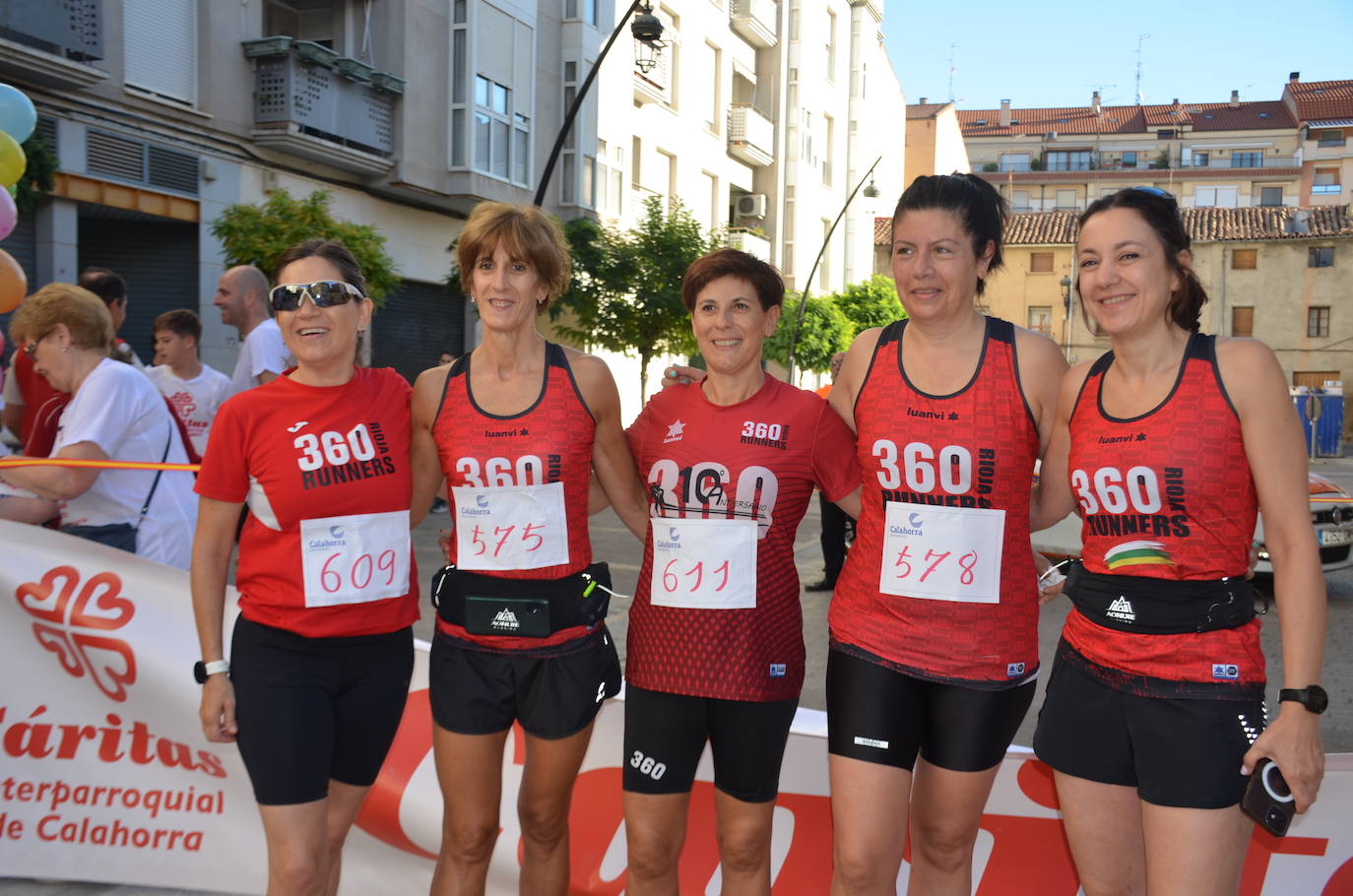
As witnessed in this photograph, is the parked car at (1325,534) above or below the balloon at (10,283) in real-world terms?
below

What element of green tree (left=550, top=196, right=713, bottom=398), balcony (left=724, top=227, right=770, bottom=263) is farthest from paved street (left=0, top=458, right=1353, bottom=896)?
balcony (left=724, top=227, right=770, bottom=263)

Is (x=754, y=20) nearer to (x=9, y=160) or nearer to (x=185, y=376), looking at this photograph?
(x=185, y=376)

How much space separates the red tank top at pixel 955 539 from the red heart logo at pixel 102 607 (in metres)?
2.56

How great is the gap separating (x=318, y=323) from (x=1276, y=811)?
2568 millimetres

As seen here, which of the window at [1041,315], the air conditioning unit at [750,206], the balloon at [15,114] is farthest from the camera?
the window at [1041,315]

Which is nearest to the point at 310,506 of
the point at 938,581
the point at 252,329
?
the point at 938,581

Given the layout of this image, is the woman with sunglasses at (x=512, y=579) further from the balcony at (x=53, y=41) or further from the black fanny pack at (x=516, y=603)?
the balcony at (x=53, y=41)

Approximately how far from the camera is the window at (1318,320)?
191 feet

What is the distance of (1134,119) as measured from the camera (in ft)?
289

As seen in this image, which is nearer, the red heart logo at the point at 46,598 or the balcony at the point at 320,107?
the red heart logo at the point at 46,598

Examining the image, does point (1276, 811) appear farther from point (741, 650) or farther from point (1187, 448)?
point (741, 650)

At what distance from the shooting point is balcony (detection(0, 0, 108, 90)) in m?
12.6

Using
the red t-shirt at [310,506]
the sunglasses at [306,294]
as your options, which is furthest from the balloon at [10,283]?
the red t-shirt at [310,506]

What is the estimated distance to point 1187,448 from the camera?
106 inches
